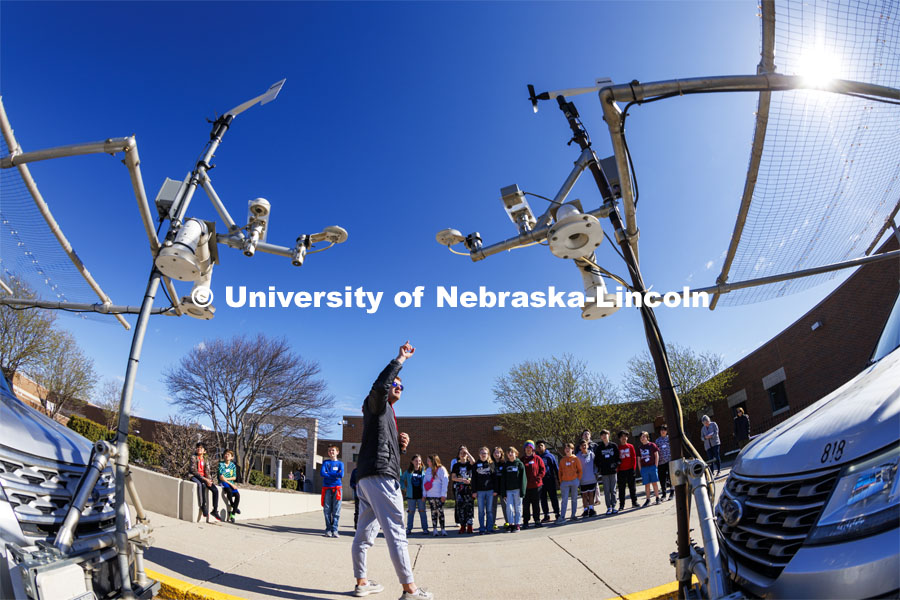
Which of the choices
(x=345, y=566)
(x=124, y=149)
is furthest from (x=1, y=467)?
(x=345, y=566)

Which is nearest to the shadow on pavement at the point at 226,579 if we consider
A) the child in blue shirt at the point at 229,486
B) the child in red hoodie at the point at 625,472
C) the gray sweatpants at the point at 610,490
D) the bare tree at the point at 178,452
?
the child in blue shirt at the point at 229,486

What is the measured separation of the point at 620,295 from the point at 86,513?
4297 mm

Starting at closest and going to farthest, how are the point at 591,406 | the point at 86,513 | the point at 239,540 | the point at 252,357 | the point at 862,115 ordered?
the point at 86,513 → the point at 862,115 → the point at 239,540 → the point at 252,357 → the point at 591,406

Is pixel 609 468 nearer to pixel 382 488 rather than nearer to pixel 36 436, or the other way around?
pixel 382 488

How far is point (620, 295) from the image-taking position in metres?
4.11

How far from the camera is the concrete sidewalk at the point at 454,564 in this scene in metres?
3.98

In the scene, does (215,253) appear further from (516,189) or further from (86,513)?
(516,189)

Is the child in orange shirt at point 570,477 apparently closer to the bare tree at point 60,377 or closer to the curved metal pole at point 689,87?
the curved metal pole at point 689,87

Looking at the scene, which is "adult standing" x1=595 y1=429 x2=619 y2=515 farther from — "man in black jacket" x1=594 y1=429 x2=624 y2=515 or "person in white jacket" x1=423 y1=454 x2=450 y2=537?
"person in white jacket" x1=423 y1=454 x2=450 y2=537

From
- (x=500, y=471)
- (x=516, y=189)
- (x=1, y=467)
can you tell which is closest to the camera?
(x=1, y=467)

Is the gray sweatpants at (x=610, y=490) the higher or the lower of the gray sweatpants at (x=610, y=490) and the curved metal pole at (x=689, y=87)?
the lower

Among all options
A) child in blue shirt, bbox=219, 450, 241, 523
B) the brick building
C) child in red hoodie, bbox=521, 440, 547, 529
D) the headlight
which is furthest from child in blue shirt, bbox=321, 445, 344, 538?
the brick building

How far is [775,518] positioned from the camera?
2.05m

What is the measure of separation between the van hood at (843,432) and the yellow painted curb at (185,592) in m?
4.02
